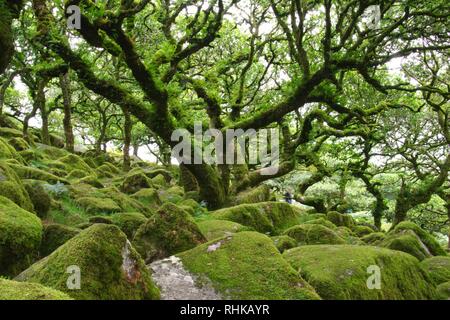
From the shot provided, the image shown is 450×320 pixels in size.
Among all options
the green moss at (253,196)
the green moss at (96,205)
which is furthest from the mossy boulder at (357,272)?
the green moss at (253,196)

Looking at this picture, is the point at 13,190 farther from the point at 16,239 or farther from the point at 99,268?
the point at 99,268

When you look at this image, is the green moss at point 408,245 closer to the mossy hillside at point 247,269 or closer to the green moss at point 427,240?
the green moss at point 427,240

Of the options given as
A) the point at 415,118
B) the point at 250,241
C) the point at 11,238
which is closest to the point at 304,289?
the point at 250,241

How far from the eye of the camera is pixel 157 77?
403 inches

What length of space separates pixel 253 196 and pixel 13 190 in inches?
366

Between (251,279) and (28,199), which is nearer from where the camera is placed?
(251,279)

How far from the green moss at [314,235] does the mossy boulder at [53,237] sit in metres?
4.80

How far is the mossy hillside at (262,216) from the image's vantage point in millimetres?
10031

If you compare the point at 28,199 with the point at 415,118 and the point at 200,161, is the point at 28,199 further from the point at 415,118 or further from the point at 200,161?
the point at 415,118

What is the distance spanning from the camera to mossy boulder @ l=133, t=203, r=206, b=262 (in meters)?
6.23

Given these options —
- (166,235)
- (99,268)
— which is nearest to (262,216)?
(166,235)

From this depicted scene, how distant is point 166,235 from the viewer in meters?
6.36

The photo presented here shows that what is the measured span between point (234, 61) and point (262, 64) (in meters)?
3.79

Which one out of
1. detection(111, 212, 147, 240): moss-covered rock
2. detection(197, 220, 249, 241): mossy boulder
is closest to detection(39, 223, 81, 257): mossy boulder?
detection(111, 212, 147, 240): moss-covered rock
